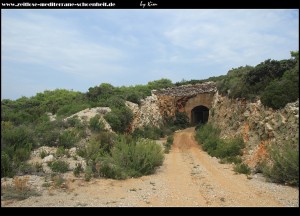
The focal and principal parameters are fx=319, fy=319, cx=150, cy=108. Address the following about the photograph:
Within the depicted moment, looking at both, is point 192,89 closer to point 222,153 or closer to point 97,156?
point 222,153

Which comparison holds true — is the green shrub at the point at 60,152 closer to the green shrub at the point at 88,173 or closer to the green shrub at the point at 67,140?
the green shrub at the point at 67,140

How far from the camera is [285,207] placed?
25.1 feet

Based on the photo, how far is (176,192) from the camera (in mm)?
9422

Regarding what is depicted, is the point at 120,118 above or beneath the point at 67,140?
above

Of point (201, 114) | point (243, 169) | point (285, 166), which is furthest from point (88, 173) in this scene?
point (201, 114)

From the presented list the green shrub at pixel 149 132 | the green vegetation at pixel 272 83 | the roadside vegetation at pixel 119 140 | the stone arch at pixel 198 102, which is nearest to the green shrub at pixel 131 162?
the roadside vegetation at pixel 119 140

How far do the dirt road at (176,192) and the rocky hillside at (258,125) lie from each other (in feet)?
5.45

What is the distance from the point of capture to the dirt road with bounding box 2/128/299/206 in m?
Answer: 8.16

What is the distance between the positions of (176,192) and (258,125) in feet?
22.4

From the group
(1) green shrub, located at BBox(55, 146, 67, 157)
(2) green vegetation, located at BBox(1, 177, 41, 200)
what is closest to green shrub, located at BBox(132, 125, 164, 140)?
(1) green shrub, located at BBox(55, 146, 67, 157)

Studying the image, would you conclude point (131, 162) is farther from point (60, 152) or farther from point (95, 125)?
point (95, 125)

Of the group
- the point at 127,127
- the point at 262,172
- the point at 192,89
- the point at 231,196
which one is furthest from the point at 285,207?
the point at 192,89

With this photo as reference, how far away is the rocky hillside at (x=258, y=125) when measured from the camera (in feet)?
38.0

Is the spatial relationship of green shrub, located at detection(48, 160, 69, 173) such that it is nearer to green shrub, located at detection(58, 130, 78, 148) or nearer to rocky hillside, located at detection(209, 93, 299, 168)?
green shrub, located at detection(58, 130, 78, 148)
